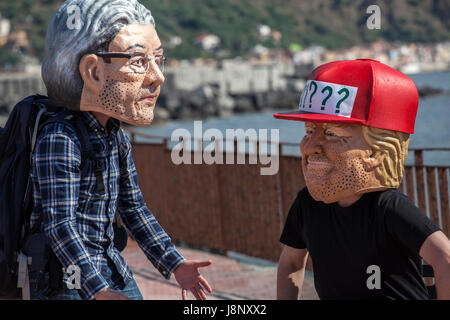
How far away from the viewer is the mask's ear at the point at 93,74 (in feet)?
8.84

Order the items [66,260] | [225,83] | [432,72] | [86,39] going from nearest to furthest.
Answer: [66,260] → [86,39] → [225,83] → [432,72]

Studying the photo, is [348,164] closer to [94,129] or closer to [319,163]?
[319,163]

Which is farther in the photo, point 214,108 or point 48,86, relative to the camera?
point 214,108

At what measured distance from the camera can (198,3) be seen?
118562 millimetres

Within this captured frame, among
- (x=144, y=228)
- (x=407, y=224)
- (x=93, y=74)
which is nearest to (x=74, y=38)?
(x=93, y=74)

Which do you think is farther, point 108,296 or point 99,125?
point 99,125

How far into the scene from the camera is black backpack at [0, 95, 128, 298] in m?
2.54

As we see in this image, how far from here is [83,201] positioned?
2.59 m

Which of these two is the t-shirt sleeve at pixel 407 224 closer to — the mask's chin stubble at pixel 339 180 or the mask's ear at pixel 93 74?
the mask's chin stubble at pixel 339 180

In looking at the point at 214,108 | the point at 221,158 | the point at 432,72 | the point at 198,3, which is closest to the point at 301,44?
the point at 198,3

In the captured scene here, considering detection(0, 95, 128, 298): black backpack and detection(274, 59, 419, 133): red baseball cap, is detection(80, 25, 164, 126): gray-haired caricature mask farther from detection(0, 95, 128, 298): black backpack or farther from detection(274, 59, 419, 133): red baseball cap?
detection(274, 59, 419, 133): red baseball cap

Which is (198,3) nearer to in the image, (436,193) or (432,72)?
(432,72)

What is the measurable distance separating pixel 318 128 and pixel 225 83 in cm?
6917

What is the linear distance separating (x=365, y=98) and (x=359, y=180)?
0.93 ft
